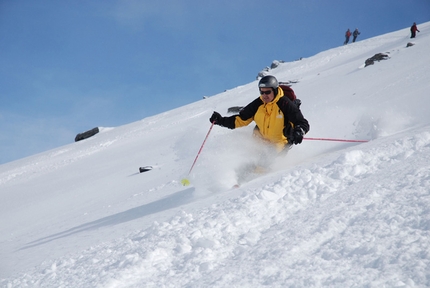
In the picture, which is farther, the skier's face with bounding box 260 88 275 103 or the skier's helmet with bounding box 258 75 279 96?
the skier's face with bounding box 260 88 275 103

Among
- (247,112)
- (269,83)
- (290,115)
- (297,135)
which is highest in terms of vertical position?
(269,83)

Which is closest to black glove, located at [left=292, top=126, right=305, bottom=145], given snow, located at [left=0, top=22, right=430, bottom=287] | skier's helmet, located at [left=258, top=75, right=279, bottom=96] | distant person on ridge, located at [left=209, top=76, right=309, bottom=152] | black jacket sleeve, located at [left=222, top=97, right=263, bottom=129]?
distant person on ridge, located at [left=209, top=76, right=309, bottom=152]

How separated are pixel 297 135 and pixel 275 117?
639 mm

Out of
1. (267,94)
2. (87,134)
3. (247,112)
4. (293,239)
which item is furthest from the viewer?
(87,134)

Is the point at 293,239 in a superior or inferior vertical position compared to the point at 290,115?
inferior

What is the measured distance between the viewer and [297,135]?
15.1 feet

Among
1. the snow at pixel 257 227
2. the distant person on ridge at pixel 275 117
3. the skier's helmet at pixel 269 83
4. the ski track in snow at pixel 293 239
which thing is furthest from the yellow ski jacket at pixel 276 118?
the ski track in snow at pixel 293 239

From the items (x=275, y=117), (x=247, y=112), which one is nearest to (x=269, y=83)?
(x=275, y=117)

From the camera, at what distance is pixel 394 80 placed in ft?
35.1

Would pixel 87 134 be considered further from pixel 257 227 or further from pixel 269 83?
pixel 257 227

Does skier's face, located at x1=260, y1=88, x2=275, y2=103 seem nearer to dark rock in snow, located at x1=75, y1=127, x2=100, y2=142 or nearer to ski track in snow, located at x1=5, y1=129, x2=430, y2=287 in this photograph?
ski track in snow, located at x1=5, y1=129, x2=430, y2=287

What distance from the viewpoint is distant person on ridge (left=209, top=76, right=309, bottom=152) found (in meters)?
4.85

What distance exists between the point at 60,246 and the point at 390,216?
3.15m

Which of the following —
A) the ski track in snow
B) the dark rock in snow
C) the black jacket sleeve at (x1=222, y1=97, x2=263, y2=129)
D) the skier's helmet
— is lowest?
the ski track in snow
